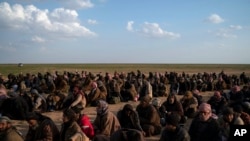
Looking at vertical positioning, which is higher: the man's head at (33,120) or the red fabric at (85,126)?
the man's head at (33,120)

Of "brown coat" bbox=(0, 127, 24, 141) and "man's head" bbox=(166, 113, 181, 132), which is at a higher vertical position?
"man's head" bbox=(166, 113, 181, 132)

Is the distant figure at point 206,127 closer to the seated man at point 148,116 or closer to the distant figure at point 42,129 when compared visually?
the seated man at point 148,116

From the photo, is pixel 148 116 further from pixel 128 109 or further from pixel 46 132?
pixel 46 132

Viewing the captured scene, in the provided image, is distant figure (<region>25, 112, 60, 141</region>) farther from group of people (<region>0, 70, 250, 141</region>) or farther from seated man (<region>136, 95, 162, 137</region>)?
seated man (<region>136, 95, 162, 137</region>)

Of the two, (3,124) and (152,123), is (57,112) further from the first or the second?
(3,124)

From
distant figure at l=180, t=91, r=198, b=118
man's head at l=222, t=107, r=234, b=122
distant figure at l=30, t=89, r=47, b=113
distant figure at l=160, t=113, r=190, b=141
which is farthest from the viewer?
distant figure at l=30, t=89, r=47, b=113

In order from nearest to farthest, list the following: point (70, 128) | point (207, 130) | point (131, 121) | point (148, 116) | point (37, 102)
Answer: point (70, 128), point (207, 130), point (131, 121), point (148, 116), point (37, 102)

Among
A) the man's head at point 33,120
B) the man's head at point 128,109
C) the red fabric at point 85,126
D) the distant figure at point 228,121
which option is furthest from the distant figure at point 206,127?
the man's head at point 33,120

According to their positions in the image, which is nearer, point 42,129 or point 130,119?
point 42,129

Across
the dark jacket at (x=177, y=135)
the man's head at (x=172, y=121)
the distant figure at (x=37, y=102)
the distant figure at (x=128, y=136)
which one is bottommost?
→ the distant figure at (x=37, y=102)

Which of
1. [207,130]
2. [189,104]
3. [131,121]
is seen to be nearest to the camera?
[207,130]

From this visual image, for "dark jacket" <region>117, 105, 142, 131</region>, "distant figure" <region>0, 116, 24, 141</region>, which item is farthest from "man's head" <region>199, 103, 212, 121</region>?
"distant figure" <region>0, 116, 24, 141</region>

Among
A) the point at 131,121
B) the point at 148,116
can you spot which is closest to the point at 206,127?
the point at 131,121

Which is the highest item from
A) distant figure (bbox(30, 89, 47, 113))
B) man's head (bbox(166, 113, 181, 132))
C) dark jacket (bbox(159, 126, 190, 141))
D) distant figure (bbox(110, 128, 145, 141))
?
man's head (bbox(166, 113, 181, 132))
